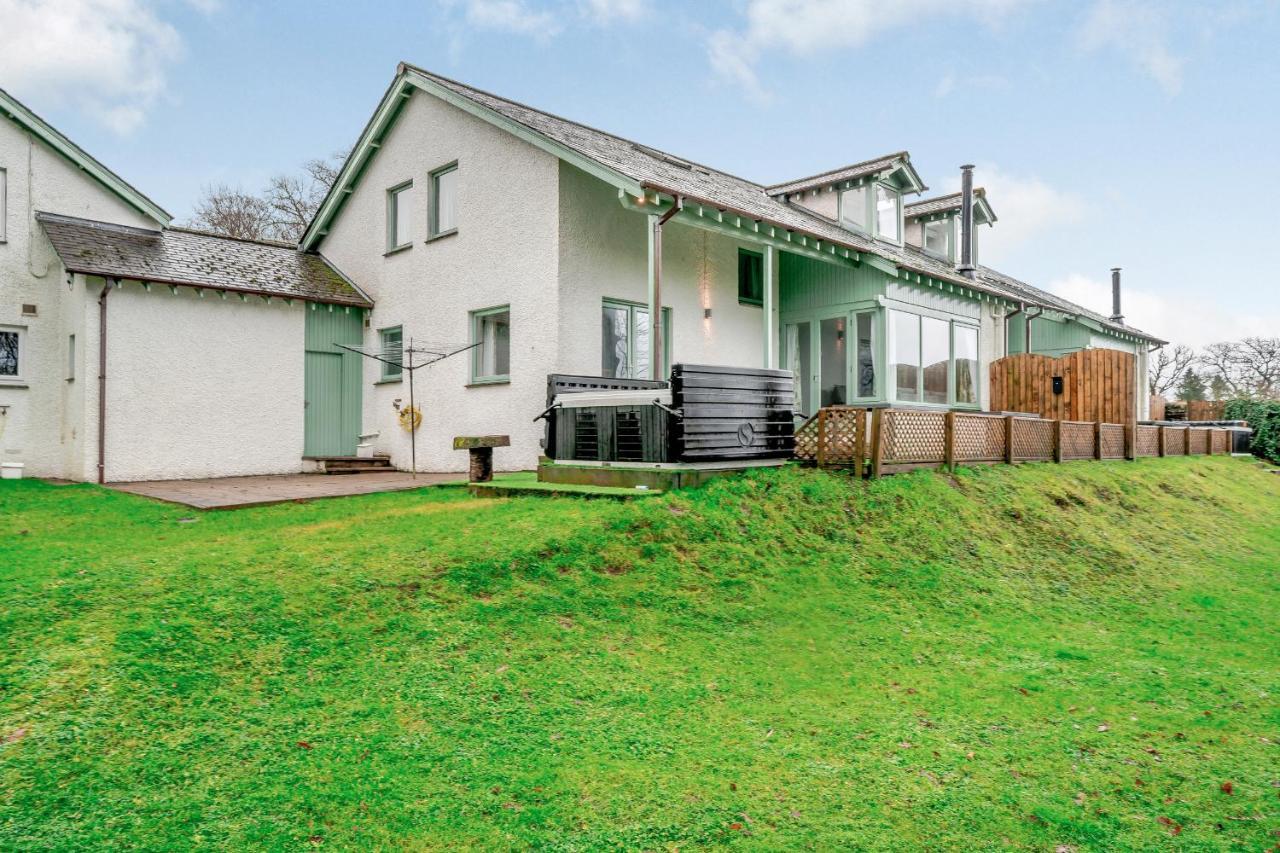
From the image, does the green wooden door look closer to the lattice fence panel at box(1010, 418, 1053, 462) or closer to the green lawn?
the green lawn

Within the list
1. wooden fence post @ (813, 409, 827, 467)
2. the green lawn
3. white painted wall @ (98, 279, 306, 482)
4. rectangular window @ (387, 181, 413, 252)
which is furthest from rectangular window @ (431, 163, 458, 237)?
wooden fence post @ (813, 409, 827, 467)

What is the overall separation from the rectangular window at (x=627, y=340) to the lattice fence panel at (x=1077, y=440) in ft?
24.7

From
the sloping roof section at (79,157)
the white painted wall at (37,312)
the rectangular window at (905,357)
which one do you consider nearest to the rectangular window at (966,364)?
the rectangular window at (905,357)

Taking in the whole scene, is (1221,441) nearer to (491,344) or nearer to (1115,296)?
(1115,296)

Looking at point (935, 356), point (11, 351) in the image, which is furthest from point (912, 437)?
point (11, 351)

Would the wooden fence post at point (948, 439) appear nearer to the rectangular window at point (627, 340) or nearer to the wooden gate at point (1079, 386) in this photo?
the rectangular window at point (627, 340)

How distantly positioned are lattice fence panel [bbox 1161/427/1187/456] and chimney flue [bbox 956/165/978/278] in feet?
20.1

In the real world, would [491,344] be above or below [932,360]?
below

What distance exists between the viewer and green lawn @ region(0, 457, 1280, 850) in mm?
3299

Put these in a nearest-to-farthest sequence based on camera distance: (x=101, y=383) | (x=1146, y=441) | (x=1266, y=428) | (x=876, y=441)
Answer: (x=876, y=441) → (x=101, y=383) → (x=1146, y=441) → (x=1266, y=428)

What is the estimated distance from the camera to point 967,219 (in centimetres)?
2095

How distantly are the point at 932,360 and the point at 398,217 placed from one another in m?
11.8

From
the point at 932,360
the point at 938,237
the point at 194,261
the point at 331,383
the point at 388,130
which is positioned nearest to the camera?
the point at 194,261

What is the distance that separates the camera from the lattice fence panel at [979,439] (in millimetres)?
11406
